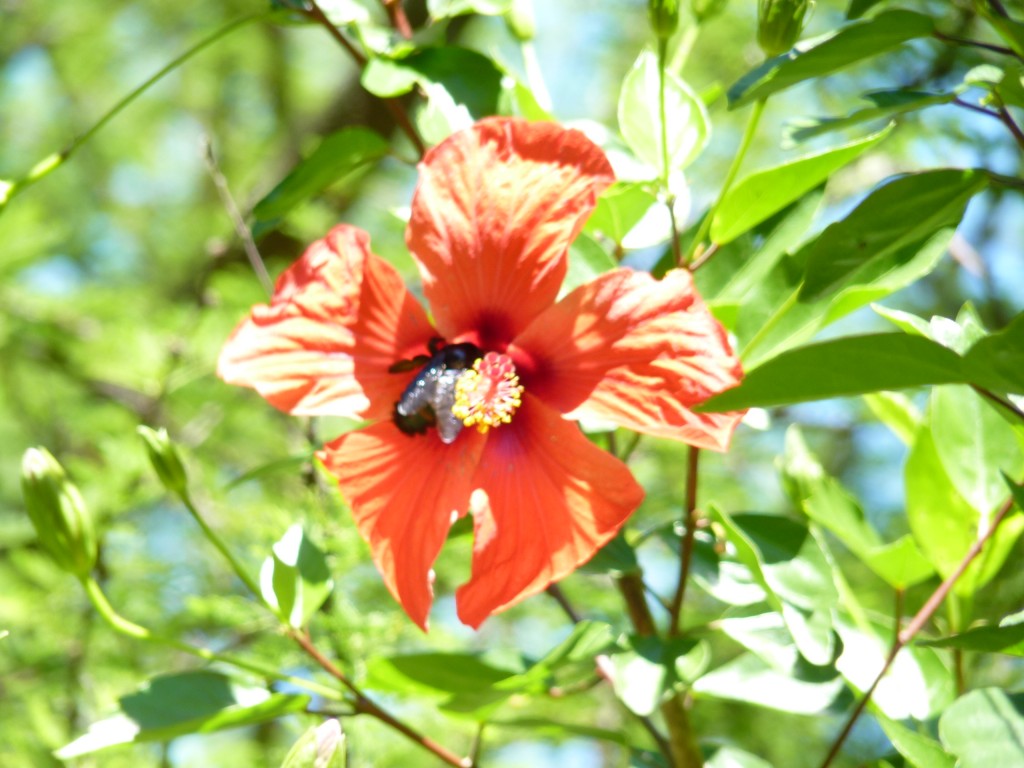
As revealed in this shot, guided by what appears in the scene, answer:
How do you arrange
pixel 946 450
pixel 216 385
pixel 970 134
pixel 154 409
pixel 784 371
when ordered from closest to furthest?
1. pixel 784 371
2. pixel 946 450
3. pixel 970 134
4. pixel 154 409
5. pixel 216 385

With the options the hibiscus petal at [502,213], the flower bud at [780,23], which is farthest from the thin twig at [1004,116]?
the hibiscus petal at [502,213]

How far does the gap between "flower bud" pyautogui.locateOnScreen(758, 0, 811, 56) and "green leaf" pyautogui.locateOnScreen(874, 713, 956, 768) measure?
1.48ft

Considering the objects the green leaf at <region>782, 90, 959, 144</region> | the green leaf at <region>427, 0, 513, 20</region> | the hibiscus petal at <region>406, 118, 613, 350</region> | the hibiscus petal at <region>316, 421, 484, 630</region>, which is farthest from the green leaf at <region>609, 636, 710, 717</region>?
the green leaf at <region>427, 0, 513, 20</region>

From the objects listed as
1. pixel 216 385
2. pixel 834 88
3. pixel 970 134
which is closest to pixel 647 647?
pixel 970 134

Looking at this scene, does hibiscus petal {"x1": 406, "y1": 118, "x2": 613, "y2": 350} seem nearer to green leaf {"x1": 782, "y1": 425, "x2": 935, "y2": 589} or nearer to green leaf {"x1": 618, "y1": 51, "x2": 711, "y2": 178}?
green leaf {"x1": 618, "y1": 51, "x2": 711, "y2": 178}

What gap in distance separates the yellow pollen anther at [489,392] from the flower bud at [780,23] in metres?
0.28

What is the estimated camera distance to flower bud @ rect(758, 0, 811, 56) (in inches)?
30.7

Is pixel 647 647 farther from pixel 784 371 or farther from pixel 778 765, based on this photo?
pixel 778 765

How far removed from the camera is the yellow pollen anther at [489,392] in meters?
0.82

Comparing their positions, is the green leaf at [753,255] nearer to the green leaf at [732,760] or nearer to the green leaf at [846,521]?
the green leaf at [846,521]

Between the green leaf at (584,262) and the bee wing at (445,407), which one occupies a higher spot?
the green leaf at (584,262)

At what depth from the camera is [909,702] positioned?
2.84 feet

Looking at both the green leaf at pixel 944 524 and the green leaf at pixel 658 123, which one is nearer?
the green leaf at pixel 658 123

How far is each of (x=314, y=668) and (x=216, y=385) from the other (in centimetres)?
108
